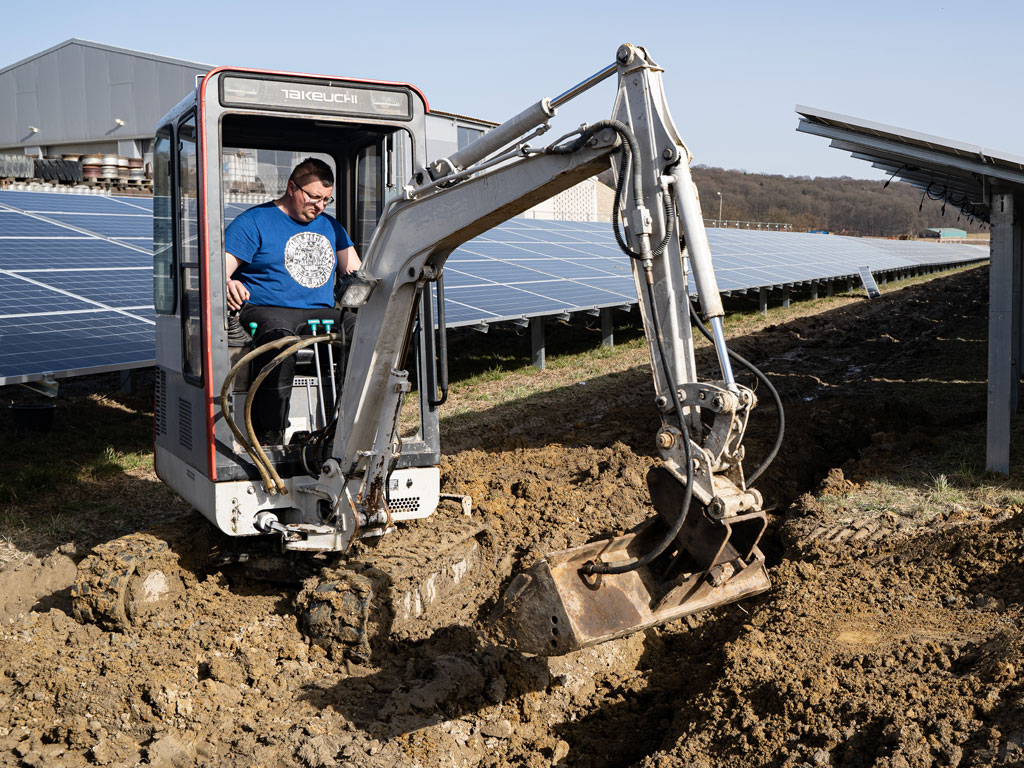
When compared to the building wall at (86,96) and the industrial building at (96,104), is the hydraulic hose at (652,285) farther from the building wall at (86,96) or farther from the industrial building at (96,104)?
the building wall at (86,96)

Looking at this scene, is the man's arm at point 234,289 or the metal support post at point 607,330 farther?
the metal support post at point 607,330

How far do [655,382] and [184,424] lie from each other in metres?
3.24

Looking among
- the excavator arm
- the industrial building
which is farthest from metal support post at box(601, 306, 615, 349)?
the industrial building

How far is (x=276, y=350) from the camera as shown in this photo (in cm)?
519

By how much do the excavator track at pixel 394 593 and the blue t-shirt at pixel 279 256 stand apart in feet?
5.13

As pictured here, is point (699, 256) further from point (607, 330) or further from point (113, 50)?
point (113, 50)

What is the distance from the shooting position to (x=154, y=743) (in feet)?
13.6

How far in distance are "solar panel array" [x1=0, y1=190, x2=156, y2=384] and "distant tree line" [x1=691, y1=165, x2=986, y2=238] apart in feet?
335

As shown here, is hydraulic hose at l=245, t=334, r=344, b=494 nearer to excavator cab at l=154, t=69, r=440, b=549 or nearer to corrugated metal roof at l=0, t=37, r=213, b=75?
excavator cab at l=154, t=69, r=440, b=549

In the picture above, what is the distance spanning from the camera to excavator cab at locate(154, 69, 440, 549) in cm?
506

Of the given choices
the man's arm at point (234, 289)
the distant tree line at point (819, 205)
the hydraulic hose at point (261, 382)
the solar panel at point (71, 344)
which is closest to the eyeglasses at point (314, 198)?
the man's arm at point (234, 289)

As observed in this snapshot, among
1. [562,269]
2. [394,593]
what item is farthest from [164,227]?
[562,269]

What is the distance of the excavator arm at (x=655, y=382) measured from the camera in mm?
3652

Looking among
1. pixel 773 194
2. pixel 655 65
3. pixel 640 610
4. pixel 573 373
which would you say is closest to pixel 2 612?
pixel 640 610
